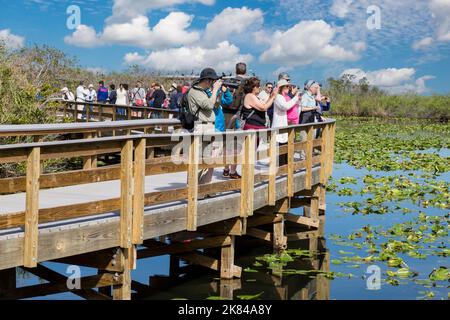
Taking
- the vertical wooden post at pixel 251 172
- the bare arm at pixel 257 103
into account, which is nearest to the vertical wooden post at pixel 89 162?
the bare arm at pixel 257 103

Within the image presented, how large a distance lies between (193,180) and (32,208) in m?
2.55

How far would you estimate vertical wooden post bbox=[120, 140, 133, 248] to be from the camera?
24.0 feet

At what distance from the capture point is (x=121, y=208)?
24.2ft

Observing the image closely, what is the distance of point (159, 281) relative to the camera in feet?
34.1

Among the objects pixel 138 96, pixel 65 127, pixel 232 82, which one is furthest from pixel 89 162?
pixel 138 96

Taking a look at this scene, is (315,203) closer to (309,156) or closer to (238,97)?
(309,156)

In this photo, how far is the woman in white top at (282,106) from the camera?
38.6 ft

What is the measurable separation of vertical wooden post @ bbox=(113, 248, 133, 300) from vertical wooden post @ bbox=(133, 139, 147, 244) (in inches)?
7.1

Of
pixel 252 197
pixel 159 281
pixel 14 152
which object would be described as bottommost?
pixel 159 281

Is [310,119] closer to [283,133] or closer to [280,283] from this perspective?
A: [283,133]

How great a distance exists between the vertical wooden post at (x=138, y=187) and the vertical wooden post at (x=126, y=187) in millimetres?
105

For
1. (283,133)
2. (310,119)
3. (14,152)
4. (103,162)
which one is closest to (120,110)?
(103,162)
